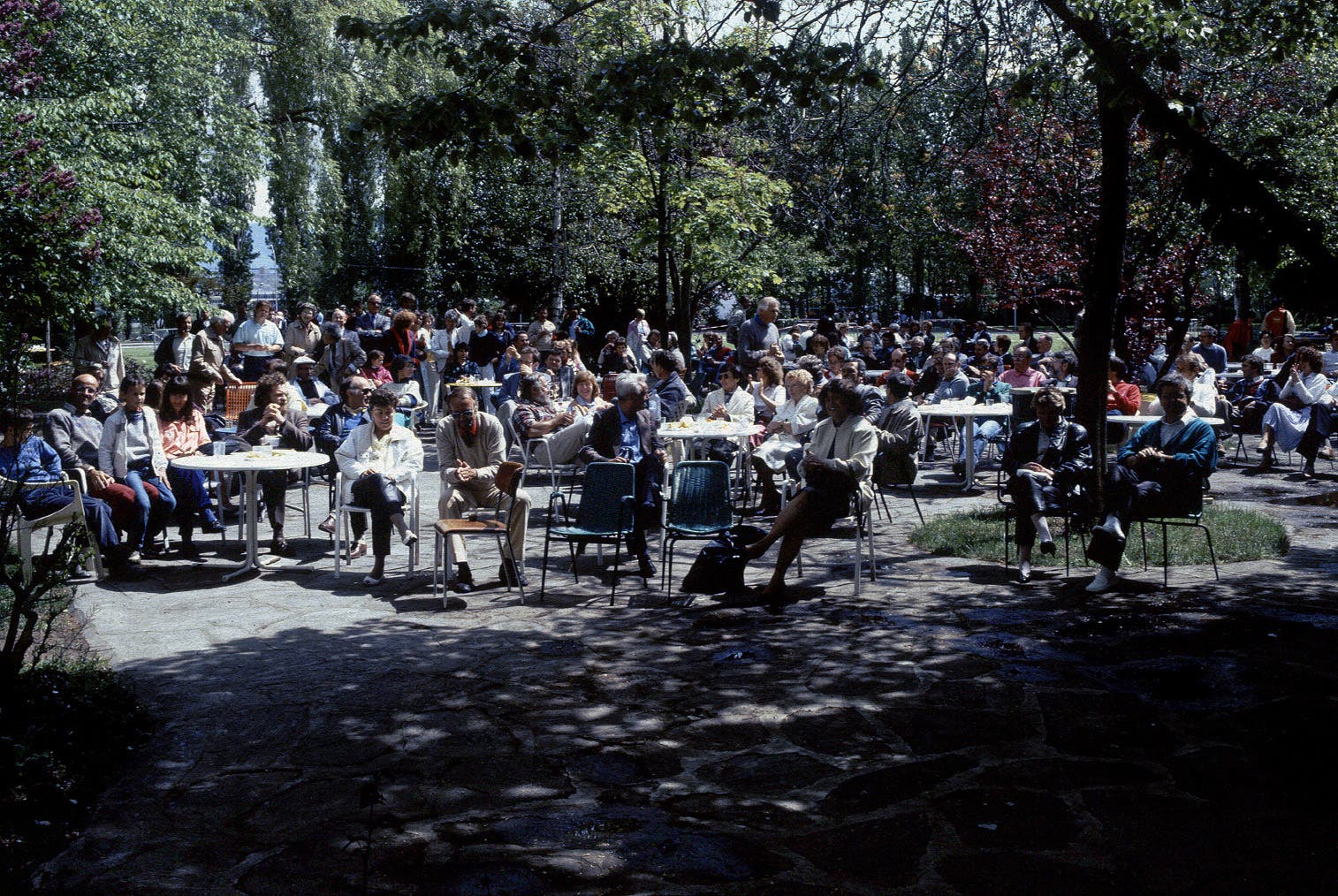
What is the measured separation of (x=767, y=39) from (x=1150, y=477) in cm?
451

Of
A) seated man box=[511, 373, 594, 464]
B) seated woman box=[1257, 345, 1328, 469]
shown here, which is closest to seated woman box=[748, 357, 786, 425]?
seated man box=[511, 373, 594, 464]

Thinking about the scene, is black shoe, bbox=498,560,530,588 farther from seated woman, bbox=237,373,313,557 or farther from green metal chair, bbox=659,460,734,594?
seated woman, bbox=237,373,313,557

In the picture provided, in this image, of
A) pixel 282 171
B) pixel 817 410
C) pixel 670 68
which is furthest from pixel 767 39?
pixel 282 171

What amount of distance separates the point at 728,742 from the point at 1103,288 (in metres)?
5.59

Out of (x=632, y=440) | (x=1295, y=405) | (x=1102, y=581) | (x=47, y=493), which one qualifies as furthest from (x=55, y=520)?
(x=1295, y=405)

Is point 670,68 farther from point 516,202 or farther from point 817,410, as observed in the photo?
point 516,202

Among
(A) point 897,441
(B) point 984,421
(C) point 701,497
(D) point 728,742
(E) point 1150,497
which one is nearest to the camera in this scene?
(D) point 728,742

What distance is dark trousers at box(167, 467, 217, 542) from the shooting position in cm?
987

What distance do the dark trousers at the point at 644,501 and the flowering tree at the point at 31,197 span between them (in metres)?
4.89

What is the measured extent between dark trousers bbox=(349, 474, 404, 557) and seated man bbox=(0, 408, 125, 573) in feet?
5.82

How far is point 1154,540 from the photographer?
9.72 m

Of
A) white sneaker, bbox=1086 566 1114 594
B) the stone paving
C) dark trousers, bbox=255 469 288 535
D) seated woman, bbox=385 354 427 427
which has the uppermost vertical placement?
seated woman, bbox=385 354 427 427

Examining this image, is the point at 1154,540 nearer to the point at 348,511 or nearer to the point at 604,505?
the point at 604,505

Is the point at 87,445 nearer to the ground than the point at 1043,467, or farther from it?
farther from it
